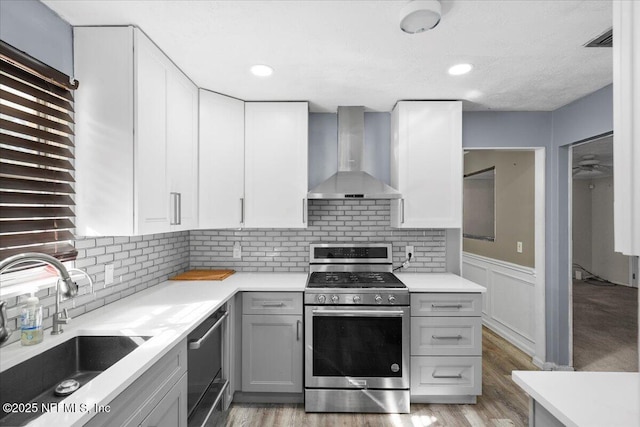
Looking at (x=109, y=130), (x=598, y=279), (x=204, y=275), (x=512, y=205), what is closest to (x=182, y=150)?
(x=109, y=130)

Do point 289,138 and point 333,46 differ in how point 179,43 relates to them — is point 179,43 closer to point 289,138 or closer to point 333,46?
point 333,46

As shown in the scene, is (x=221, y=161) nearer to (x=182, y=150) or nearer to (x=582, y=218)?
(x=182, y=150)

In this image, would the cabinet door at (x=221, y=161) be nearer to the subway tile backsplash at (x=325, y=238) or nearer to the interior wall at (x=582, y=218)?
the subway tile backsplash at (x=325, y=238)

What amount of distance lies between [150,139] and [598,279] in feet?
29.3

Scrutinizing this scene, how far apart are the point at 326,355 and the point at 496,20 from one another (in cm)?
235

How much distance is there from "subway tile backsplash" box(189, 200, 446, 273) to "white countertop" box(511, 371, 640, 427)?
208 centimetres

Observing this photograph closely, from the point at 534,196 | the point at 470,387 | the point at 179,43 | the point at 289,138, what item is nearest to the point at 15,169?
the point at 179,43

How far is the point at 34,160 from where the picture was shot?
5.07 ft

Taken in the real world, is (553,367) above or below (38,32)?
below

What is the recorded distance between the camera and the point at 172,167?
2.24 metres

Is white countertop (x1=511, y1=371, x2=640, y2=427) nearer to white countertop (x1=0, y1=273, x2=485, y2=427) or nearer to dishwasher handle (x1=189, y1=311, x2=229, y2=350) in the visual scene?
white countertop (x1=0, y1=273, x2=485, y2=427)

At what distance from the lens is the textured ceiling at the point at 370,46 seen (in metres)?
1.64

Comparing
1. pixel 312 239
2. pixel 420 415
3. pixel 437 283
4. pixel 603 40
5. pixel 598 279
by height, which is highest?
pixel 603 40

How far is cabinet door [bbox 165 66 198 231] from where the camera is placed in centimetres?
222
